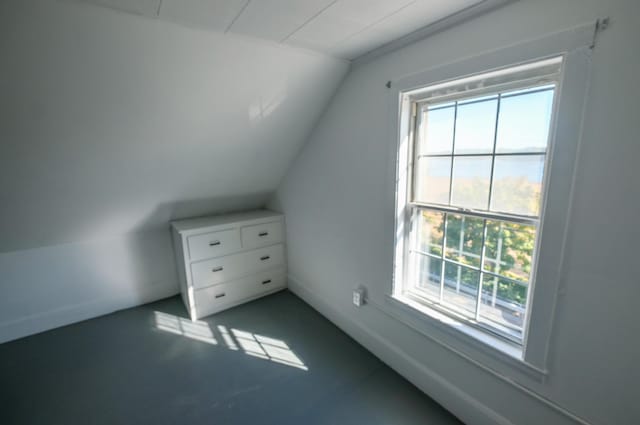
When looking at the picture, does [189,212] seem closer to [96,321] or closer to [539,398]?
[96,321]

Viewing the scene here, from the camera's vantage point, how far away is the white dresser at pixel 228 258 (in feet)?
8.45

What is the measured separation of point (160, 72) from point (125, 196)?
1.18 metres

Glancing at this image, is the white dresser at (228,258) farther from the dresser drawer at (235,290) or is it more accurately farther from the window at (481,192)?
the window at (481,192)

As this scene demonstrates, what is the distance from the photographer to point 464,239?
160cm

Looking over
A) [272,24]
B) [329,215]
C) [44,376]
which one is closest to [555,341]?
[329,215]

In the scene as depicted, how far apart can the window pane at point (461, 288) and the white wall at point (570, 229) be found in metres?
0.28

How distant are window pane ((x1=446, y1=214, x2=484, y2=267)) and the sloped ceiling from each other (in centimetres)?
129

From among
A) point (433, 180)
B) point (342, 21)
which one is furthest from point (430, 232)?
point (342, 21)

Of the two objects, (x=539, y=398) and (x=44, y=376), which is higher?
(x=539, y=398)

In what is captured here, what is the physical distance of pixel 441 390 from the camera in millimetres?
1699

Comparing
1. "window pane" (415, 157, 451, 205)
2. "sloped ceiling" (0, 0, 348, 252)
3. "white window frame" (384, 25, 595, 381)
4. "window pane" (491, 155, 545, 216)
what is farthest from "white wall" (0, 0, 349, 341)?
"window pane" (491, 155, 545, 216)

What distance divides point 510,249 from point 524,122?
607mm

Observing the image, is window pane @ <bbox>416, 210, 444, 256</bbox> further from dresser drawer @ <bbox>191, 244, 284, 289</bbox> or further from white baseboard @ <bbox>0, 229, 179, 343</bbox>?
white baseboard @ <bbox>0, 229, 179, 343</bbox>

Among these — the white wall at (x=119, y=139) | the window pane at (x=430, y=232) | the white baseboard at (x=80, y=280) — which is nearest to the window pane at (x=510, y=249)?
the window pane at (x=430, y=232)
